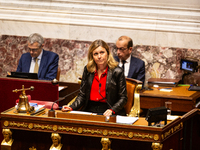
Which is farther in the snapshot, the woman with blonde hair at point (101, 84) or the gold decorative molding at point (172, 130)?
the woman with blonde hair at point (101, 84)

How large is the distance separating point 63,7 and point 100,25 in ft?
2.65

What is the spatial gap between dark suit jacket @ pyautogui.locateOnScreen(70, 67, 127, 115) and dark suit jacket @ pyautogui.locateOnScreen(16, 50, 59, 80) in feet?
5.14

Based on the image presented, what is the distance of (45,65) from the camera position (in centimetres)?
550

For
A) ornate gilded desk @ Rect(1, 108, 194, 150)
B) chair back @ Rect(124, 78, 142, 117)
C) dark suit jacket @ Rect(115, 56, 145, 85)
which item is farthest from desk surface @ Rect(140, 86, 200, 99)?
ornate gilded desk @ Rect(1, 108, 194, 150)

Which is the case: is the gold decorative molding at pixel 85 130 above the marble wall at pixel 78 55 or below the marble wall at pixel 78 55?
below

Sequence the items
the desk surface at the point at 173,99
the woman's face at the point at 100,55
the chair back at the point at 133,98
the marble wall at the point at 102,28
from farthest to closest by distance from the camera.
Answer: the marble wall at the point at 102,28, the desk surface at the point at 173,99, the chair back at the point at 133,98, the woman's face at the point at 100,55

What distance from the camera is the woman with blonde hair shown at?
3.84 metres

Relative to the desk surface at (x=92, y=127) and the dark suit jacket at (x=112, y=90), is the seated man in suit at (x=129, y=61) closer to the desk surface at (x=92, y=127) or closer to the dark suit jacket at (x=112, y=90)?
the dark suit jacket at (x=112, y=90)

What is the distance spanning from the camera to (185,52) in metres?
6.00

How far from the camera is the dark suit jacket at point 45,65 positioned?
215 inches

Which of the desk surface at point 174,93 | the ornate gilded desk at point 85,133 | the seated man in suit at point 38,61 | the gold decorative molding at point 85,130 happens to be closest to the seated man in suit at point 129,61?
the desk surface at point 174,93

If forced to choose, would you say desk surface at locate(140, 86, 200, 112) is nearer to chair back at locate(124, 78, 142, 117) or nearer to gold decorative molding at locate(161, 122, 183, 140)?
chair back at locate(124, 78, 142, 117)

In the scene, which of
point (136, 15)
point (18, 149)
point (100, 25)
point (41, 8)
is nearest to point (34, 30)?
point (41, 8)

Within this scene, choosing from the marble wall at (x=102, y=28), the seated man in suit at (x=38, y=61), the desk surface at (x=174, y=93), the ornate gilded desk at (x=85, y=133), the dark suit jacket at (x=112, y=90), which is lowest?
the ornate gilded desk at (x=85, y=133)
